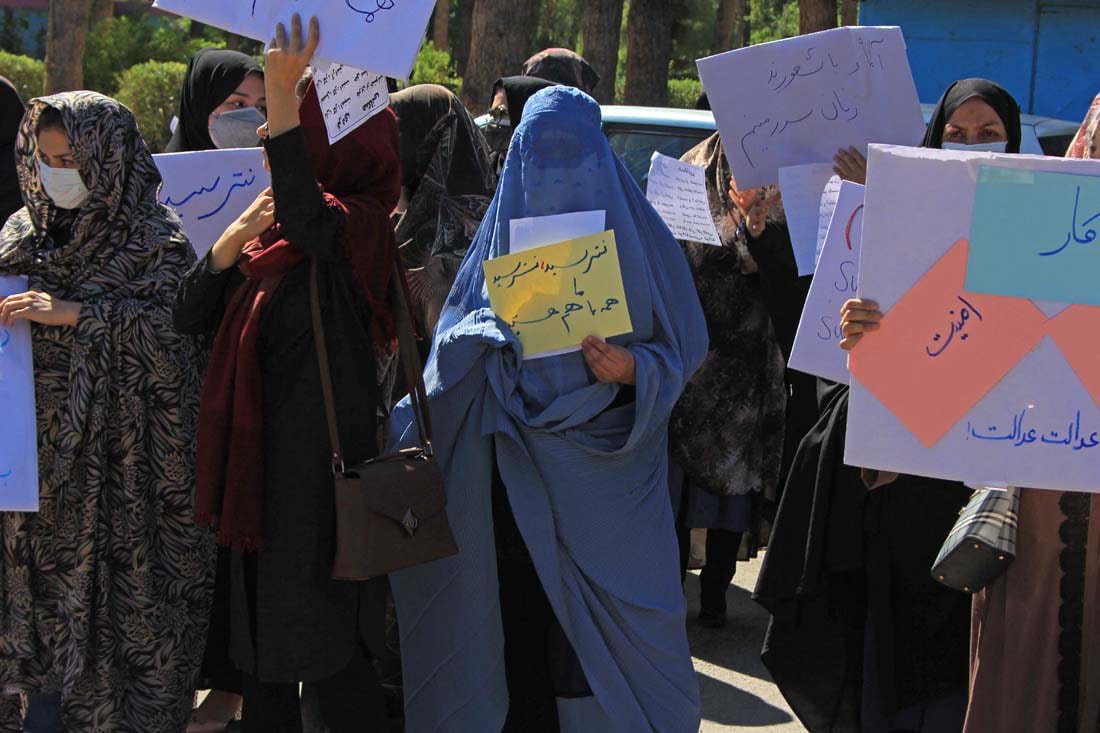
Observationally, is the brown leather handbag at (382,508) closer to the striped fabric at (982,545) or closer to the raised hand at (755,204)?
the striped fabric at (982,545)

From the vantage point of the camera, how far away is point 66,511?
3705mm

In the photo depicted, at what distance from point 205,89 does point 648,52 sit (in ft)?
31.6

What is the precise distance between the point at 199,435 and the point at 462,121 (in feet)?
4.93

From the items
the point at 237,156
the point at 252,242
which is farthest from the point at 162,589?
the point at 237,156

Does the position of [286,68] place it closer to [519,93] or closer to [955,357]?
[955,357]

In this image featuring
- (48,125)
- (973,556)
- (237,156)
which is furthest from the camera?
(237,156)

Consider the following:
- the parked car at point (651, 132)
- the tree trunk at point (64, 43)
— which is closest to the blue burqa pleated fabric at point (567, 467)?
the parked car at point (651, 132)

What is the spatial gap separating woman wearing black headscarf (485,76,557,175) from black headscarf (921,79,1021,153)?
1.37 m

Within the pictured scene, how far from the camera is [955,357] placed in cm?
281

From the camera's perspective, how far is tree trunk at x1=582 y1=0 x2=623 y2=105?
13.2m

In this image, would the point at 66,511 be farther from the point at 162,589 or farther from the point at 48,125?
the point at 48,125

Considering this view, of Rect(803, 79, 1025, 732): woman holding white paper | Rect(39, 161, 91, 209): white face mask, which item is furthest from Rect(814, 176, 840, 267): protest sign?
Rect(39, 161, 91, 209): white face mask

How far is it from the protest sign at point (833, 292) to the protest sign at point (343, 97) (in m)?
1.18

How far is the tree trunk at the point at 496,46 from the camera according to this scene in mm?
10547
